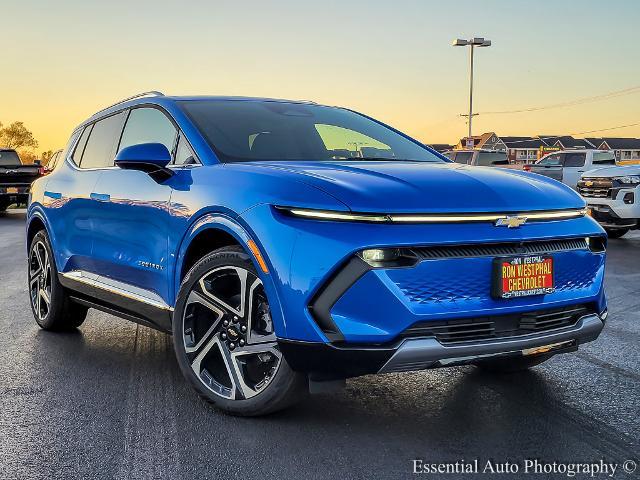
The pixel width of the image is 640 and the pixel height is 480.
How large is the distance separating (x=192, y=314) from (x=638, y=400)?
2.44m

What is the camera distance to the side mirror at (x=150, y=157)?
4.57m

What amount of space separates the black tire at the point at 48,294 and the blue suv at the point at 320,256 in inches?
45.4

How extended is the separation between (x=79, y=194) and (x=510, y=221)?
3.31 meters

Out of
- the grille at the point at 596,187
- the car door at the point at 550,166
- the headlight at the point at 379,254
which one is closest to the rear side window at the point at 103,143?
the headlight at the point at 379,254

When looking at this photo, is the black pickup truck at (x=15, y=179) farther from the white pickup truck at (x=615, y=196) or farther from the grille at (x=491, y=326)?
the grille at (x=491, y=326)

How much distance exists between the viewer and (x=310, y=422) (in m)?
4.02

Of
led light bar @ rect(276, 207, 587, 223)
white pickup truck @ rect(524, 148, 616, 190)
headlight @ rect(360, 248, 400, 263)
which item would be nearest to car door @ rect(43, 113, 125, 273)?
led light bar @ rect(276, 207, 587, 223)

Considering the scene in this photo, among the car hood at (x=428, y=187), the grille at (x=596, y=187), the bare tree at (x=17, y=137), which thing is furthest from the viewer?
the bare tree at (x=17, y=137)

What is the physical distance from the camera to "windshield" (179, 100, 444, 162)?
4.71 metres

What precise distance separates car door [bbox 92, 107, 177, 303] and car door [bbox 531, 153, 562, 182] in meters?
22.4

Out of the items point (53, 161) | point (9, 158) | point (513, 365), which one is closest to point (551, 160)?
point (9, 158)

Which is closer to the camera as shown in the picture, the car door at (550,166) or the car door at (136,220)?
the car door at (136,220)

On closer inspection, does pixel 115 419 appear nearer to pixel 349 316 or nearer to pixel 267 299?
pixel 267 299

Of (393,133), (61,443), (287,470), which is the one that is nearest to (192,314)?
(61,443)
